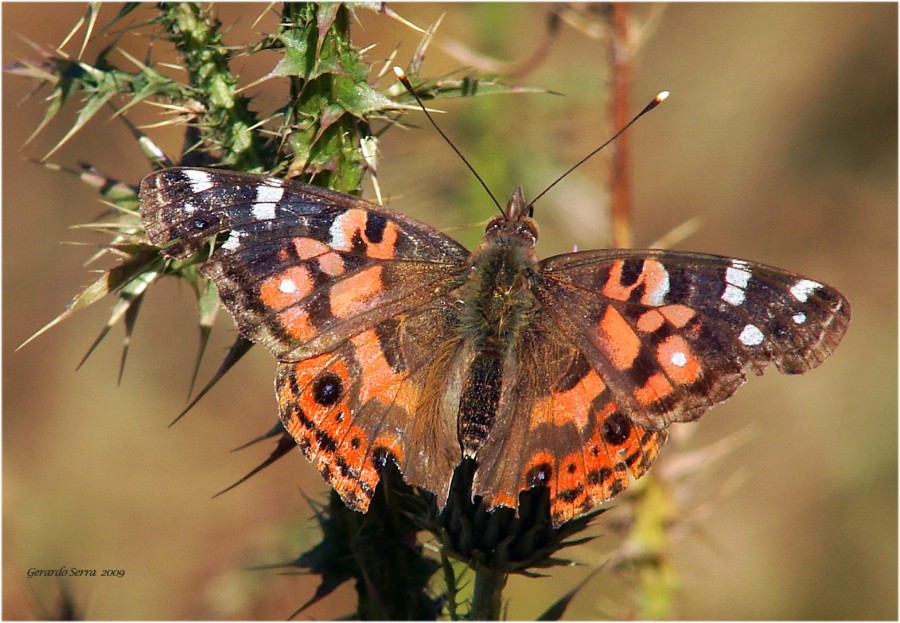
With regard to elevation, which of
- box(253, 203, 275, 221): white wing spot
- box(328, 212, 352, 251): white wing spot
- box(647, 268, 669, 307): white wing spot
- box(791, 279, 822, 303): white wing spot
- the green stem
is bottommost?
the green stem

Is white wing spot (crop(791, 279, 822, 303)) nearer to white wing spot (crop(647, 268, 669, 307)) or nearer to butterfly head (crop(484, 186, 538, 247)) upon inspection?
white wing spot (crop(647, 268, 669, 307))

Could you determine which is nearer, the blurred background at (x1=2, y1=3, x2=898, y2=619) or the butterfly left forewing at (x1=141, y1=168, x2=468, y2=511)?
the butterfly left forewing at (x1=141, y1=168, x2=468, y2=511)

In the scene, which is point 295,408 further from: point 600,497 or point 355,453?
point 600,497

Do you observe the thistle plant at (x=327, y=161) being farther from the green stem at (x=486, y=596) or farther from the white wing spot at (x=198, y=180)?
the white wing spot at (x=198, y=180)

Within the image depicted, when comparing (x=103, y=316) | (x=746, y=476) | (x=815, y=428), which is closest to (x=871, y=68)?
(x=815, y=428)

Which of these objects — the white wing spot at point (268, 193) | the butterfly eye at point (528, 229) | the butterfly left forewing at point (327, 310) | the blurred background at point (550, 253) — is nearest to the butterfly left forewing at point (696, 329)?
the butterfly eye at point (528, 229)

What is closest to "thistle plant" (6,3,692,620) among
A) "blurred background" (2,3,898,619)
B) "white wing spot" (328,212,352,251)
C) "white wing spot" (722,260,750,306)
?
"white wing spot" (328,212,352,251)

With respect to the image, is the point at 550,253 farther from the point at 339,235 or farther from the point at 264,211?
the point at 264,211

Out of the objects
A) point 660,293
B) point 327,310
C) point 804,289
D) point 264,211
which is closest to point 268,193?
point 264,211
